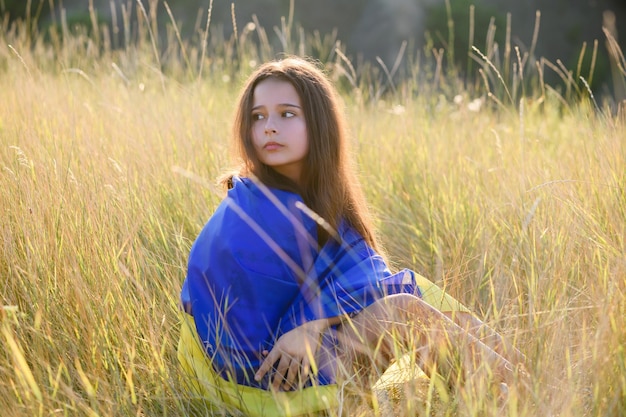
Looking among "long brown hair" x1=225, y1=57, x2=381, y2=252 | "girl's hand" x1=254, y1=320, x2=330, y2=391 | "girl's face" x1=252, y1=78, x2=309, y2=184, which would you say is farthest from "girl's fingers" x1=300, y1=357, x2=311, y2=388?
"girl's face" x1=252, y1=78, x2=309, y2=184

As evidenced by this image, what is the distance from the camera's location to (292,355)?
204cm

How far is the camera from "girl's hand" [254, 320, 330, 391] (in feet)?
6.59

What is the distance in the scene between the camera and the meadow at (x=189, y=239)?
186 centimetres

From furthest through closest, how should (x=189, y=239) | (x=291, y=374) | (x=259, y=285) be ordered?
1. (x=189, y=239)
2. (x=259, y=285)
3. (x=291, y=374)

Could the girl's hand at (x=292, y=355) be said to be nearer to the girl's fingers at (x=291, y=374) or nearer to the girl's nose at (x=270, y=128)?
the girl's fingers at (x=291, y=374)

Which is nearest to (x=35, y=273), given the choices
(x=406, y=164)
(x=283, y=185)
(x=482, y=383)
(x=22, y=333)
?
(x=22, y=333)

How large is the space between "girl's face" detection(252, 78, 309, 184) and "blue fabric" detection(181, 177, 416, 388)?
231mm

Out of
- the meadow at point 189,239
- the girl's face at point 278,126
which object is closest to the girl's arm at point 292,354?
the meadow at point 189,239

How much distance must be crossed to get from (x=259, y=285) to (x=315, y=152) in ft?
1.68

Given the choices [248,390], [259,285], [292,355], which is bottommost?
[248,390]

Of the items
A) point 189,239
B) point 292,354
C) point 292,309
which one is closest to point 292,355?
point 292,354

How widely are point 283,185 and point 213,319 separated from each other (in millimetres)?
481

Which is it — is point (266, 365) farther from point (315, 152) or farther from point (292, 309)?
point (315, 152)

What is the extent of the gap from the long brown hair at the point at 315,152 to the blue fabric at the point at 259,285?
211 mm
